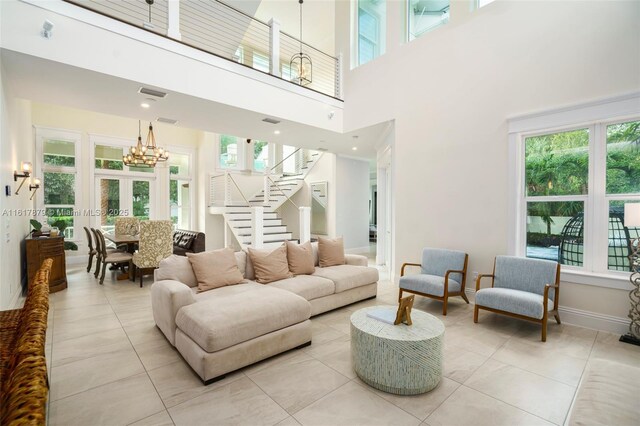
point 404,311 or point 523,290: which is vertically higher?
point 404,311

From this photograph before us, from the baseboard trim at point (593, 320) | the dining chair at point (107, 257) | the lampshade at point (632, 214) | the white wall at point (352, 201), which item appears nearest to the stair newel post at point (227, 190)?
the dining chair at point (107, 257)

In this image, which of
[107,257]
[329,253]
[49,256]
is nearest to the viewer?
[329,253]

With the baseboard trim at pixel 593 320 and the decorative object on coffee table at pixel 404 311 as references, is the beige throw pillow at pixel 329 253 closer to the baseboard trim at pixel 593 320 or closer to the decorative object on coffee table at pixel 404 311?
the decorative object on coffee table at pixel 404 311

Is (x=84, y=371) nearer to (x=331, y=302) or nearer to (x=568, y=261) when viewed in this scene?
(x=331, y=302)

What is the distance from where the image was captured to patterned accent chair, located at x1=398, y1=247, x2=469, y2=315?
397 centimetres

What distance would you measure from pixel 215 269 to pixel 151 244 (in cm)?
261

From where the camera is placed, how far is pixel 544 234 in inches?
155

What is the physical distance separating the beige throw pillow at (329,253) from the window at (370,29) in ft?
12.4

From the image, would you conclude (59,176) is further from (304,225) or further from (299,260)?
(299,260)

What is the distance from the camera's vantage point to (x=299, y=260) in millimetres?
4199

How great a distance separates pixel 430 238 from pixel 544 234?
1.50 metres

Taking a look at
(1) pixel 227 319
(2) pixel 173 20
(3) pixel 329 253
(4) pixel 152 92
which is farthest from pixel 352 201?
(1) pixel 227 319

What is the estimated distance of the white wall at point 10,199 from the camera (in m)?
3.35

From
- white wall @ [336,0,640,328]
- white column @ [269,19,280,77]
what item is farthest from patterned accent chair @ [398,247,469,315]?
white column @ [269,19,280,77]
